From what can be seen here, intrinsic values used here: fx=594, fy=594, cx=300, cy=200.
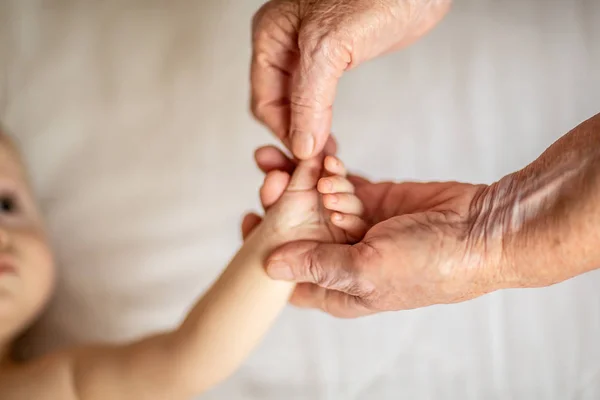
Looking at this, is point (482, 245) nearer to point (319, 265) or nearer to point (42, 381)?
point (319, 265)

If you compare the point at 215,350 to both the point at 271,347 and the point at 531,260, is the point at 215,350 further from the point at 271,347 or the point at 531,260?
the point at 531,260

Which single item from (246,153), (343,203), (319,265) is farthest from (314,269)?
(246,153)

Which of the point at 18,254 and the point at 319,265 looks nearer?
the point at 319,265

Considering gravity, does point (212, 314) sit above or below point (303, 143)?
below

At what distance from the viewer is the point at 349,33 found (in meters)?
0.88

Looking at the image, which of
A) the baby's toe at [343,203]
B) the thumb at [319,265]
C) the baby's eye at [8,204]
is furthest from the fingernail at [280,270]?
the baby's eye at [8,204]

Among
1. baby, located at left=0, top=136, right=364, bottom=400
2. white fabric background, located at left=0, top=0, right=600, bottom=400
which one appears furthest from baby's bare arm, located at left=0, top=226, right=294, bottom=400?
white fabric background, located at left=0, top=0, right=600, bottom=400

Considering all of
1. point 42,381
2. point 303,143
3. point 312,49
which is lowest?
point 42,381

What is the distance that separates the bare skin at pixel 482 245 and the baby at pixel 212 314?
0.17 feet

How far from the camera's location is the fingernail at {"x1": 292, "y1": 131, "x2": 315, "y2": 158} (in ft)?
2.94

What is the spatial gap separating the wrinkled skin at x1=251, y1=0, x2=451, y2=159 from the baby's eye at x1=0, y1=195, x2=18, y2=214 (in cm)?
50

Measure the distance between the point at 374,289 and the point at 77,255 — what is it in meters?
0.74

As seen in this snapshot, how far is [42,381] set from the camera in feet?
3.37

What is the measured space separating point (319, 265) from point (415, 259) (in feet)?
0.45
